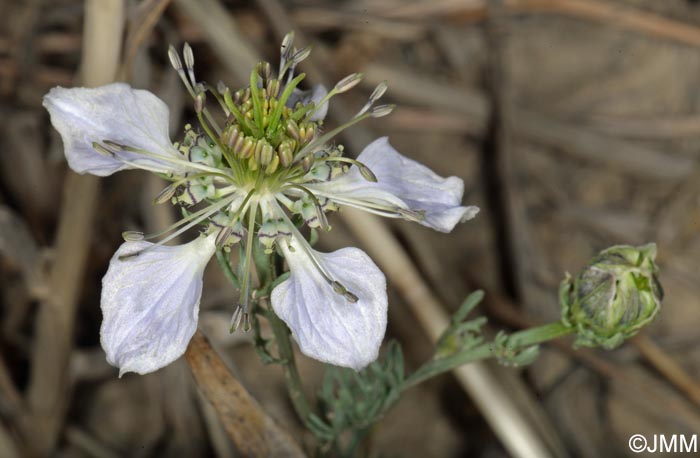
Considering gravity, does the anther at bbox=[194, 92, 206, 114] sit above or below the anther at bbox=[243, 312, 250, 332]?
above

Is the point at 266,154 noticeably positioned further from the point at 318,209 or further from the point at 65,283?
the point at 65,283

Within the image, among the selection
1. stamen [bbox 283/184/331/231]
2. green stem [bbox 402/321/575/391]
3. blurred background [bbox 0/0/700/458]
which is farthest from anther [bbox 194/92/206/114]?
green stem [bbox 402/321/575/391]

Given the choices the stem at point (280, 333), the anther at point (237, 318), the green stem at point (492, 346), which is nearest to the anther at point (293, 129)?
the stem at point (280, 333)

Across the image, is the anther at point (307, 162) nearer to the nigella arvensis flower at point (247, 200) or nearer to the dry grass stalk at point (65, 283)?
the nigella arvensis flower at point (247, 200)

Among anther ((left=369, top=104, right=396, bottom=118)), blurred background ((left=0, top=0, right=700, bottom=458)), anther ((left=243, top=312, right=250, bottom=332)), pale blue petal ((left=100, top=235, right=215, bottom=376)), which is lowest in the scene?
blurred background ((left=0, top=0, right=700, bottom=458))

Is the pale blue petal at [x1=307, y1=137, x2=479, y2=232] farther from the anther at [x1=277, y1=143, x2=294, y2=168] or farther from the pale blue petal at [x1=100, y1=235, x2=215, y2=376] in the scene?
the pale blue petal at [x1=100, y1=235, x2=215, y2=376]

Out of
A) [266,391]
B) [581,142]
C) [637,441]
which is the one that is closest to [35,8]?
[266,391]

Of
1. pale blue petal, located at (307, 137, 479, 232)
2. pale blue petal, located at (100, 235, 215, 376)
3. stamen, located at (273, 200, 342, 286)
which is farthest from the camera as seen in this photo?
pale blue petal, located at (307, 137, 479, 232)

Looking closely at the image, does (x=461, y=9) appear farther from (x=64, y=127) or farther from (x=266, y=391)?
(x=64, y=127)
